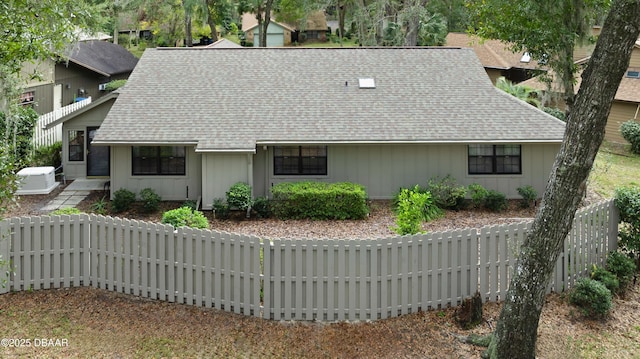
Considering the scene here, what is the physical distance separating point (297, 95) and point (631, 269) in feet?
38.7

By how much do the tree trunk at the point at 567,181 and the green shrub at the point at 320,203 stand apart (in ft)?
28.0

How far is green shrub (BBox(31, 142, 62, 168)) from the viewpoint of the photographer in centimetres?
2083

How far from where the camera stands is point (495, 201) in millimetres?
16500

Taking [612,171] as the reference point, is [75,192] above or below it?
below

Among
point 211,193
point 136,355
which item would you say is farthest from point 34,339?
point 211,193

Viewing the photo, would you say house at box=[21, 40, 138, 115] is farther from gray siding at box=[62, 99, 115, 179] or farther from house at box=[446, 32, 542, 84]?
house at box=[446, 32, 542, 84]

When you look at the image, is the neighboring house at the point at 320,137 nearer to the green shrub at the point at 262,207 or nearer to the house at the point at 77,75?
the green shrub at the point at 262,207

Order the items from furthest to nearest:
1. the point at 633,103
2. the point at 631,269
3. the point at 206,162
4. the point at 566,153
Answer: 1. the point at 633,103
2. the point at 206,162
3. the point at 631,269
4. the point at 566,153

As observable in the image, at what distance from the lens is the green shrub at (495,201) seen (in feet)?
54.1

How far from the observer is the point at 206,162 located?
54.2ft

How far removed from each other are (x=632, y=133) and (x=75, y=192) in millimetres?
22901

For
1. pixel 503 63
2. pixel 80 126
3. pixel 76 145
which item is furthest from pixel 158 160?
pixel 503 63

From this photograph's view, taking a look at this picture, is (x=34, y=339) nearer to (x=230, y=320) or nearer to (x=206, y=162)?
(x=230, y=320)

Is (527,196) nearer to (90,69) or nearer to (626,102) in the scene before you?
(626,102)
